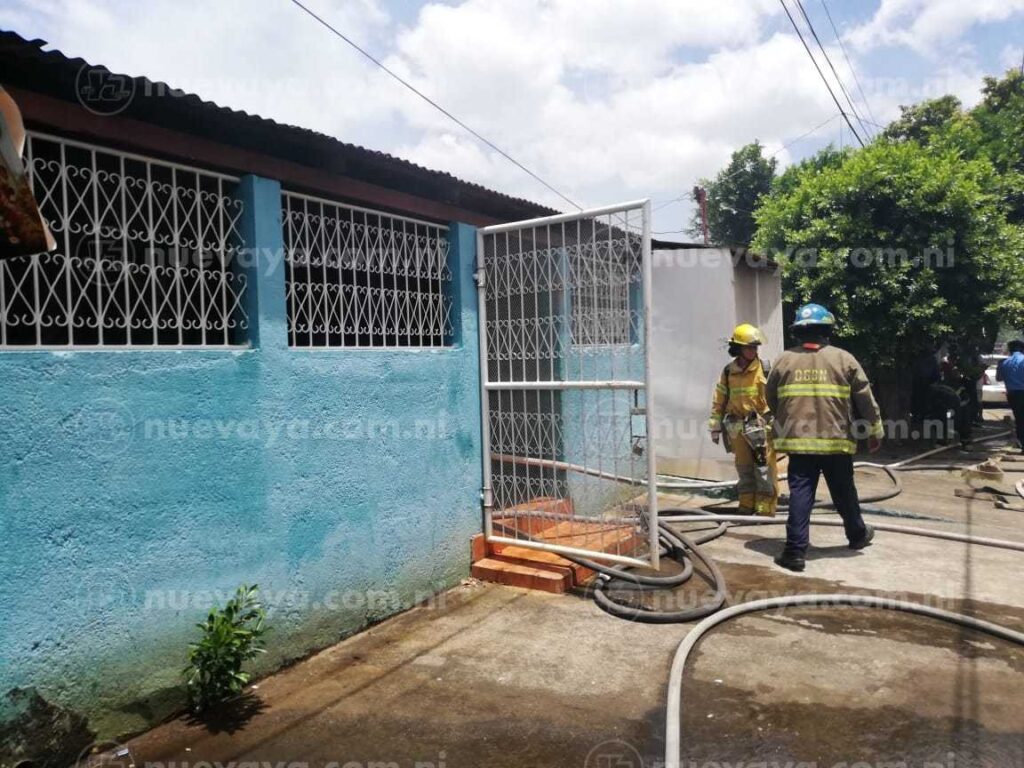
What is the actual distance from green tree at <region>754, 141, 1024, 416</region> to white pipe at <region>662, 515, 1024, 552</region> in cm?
493

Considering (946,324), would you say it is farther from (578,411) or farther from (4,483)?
(4,483)

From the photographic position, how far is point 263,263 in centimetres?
376

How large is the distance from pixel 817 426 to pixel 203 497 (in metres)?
4.22

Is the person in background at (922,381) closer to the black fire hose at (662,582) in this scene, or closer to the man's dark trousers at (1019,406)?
the man's dark trousers at (1019,406)

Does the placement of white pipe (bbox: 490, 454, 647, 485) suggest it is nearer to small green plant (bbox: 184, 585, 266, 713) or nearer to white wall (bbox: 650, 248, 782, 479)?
small green plant (bbox: 184, 585, 266, 713)

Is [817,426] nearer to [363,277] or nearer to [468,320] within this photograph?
[468,320]

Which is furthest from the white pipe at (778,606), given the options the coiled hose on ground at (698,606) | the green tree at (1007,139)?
the green tree at (1007,139)

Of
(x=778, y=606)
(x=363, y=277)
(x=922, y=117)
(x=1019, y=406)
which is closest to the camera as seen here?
(x=778, y=606)

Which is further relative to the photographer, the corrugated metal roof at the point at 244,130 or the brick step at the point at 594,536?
the brick step at the point at 594,536

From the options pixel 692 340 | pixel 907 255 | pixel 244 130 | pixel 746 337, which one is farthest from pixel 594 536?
pixel 907 255

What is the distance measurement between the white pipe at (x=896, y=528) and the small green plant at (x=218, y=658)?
353 centimetres

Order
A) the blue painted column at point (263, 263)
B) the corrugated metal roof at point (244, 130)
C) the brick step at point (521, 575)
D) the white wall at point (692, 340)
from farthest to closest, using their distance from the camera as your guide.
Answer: the white wall at point (692, 340)
the brick step at point (521, 575)
the blue painted column at point (263, 263)
the corrugated metal roof at point (244, 130)

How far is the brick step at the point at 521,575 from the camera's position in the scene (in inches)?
194

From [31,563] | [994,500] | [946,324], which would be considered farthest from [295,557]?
[946,324]
